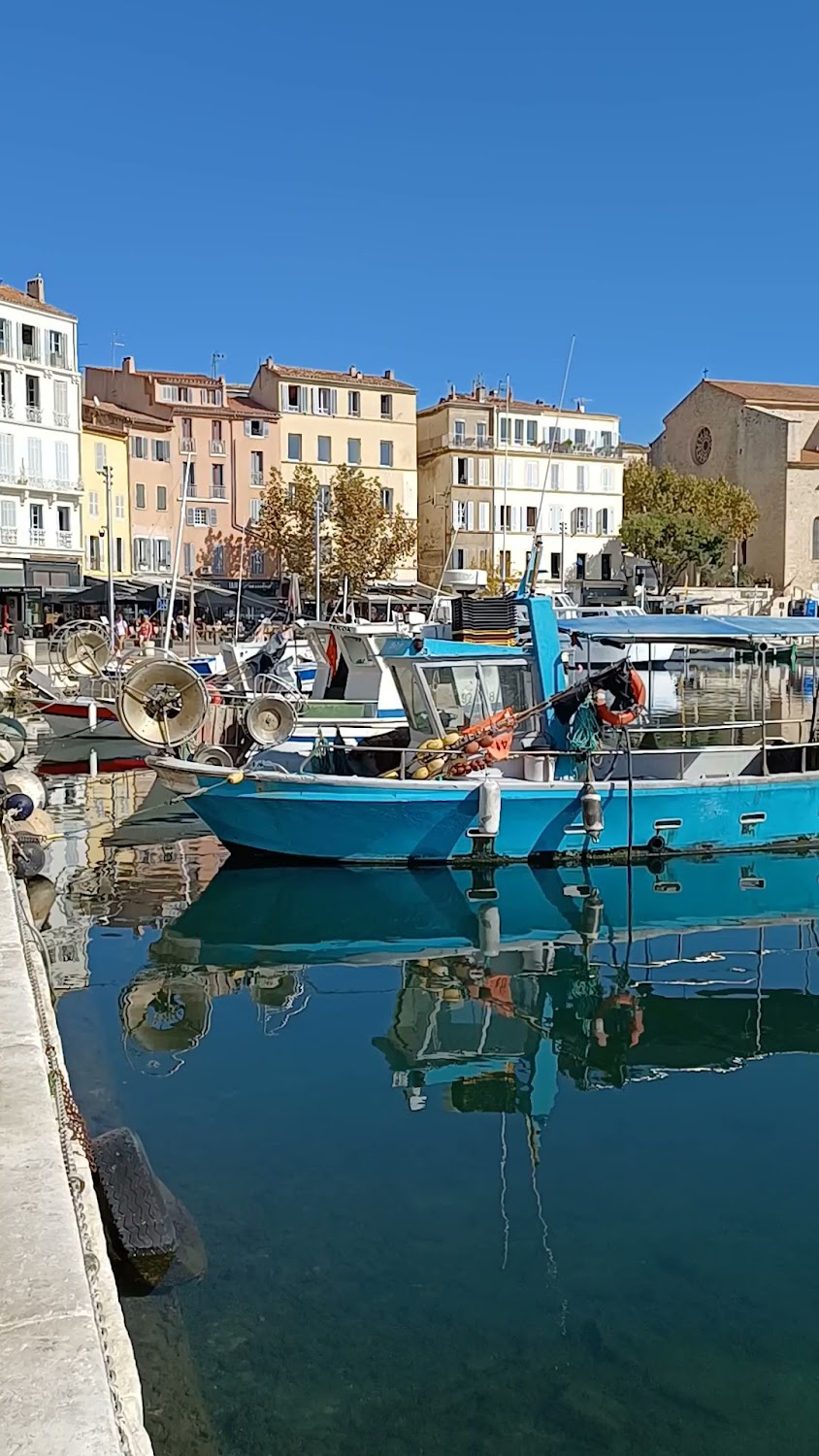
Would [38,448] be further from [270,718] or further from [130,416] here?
[270,718]

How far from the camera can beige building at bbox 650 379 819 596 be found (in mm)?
70688

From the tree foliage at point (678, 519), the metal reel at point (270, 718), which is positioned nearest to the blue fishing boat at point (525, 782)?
the metal reel at point (270, 718)

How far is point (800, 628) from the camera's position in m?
16.1

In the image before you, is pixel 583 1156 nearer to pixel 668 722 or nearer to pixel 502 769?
pixel 502 769

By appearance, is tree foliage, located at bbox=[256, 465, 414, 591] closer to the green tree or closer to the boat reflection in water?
the green tree

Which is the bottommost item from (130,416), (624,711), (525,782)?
(525,782)

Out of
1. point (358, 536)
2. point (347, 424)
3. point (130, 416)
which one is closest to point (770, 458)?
point (347, 424)

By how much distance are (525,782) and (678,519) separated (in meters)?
49.2

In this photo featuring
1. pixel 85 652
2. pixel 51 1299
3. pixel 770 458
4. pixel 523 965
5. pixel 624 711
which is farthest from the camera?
pixel 770 458

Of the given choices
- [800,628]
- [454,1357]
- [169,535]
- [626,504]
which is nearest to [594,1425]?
[454,1357]

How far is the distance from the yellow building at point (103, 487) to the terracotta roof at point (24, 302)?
471 cm

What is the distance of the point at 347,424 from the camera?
58375 mm

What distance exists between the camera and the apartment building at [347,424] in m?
57.5

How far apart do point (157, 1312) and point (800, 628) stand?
12597mm
